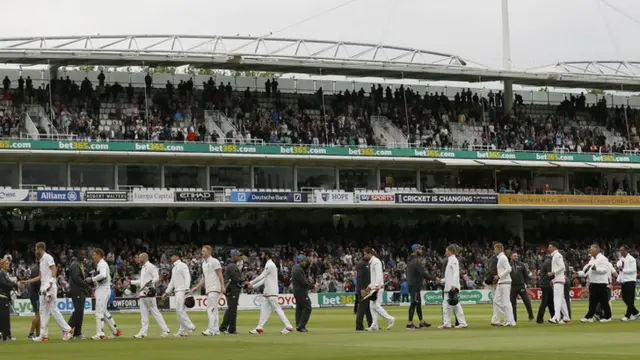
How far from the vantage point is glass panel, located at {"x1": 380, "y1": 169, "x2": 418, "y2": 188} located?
66375mm

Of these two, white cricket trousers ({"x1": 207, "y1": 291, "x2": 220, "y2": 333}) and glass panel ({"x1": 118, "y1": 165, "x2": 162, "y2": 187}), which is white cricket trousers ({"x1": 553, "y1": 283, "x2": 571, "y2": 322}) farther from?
glass panel ({"x1": 118, "y1": 165, "x2": 162, "y2": 187})

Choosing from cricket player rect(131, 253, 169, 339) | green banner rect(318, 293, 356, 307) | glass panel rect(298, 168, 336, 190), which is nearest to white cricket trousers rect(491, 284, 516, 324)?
cricket player rect(131, 253, 169, 339)

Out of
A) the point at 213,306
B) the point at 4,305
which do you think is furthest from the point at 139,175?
the point at 4,305

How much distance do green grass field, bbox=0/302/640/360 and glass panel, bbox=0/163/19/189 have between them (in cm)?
→ 2977

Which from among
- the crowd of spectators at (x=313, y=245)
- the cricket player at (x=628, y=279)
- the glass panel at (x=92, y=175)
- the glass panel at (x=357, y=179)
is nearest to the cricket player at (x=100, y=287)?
the cricket player at (x=628, y=279)

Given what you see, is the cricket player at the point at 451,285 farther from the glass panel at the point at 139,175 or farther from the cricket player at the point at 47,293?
the glass panel at the point at 139,175

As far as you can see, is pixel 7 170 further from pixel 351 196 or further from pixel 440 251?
pixel 440 251

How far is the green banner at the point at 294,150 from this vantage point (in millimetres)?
56031

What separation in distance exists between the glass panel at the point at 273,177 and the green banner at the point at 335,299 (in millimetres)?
13015

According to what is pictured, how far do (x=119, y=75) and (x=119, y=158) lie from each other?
605cm

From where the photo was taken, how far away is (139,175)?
60.2 m

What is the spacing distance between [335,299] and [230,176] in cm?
1367

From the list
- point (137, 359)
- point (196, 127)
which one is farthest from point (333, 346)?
point (196, 127)

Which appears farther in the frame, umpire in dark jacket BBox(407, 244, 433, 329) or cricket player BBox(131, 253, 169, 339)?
umpire in dark jacket BBox(407, 244, 433, 329)
